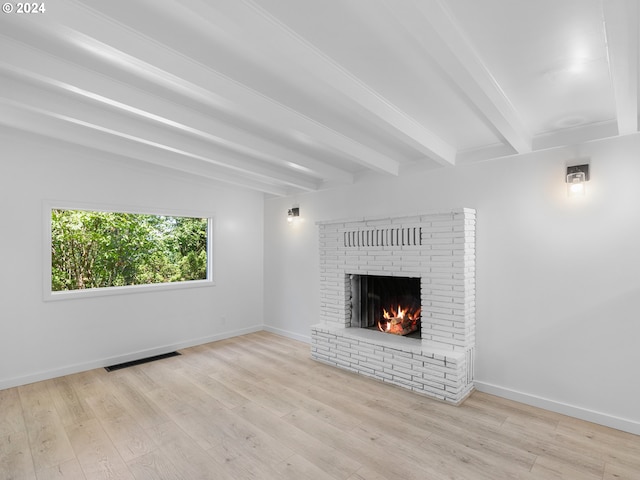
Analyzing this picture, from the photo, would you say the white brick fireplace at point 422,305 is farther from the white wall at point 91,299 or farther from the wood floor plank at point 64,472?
the wood floor plank at point 64,472

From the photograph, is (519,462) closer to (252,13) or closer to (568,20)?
(568,20)

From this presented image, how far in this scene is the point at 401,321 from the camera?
4223 millimetres

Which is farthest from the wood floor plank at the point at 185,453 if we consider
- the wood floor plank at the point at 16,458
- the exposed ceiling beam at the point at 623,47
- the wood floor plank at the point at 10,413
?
the exposed ceiling beam at the point at 623,47

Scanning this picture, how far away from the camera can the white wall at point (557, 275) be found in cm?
268

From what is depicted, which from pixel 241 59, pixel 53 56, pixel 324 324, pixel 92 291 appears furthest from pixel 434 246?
pixel 92 291

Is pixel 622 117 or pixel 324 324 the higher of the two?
pixel 622 117

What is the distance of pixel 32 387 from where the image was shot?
3482 millimetres

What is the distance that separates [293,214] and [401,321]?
2324 mm

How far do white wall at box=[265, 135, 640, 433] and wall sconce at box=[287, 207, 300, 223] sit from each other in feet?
6.54

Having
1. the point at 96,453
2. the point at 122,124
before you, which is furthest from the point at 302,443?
the point at 122,124

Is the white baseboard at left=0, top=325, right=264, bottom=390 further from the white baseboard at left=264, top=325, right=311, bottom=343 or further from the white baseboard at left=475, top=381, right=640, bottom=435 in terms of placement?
the white baseboard at left=475, top=381, right=640, bottom=435

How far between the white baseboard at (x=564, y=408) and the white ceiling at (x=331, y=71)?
7.61 feet

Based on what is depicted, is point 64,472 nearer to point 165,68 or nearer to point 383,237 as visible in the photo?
point 165,68

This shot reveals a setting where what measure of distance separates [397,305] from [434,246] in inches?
44.8
